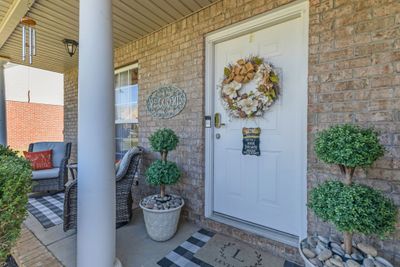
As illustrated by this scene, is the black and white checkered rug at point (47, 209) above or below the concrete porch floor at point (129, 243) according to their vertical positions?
above

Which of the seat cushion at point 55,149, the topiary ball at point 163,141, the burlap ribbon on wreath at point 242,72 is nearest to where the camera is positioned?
the burlap ribbon on wreath at point 242,72

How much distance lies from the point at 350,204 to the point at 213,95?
167cm

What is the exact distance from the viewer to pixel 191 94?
8.16 feet

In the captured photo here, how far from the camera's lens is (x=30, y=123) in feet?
26.0

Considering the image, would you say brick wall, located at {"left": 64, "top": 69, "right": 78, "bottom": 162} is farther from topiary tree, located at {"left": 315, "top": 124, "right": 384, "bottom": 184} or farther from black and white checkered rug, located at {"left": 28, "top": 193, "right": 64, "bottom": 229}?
topiary tree, located at {"left": 315, "top": 124, "right": 384, "bottom": 184}

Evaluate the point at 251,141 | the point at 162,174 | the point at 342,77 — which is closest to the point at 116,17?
the point at 162,174

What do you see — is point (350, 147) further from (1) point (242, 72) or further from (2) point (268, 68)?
(1) point (242, 72)

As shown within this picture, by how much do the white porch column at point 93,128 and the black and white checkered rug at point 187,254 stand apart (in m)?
0.57

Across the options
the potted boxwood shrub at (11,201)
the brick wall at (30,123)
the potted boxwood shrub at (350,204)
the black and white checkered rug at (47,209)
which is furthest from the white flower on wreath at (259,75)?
the brick wall at (30,123)

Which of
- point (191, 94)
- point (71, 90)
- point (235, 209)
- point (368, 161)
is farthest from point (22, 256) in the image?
point (71, 90)

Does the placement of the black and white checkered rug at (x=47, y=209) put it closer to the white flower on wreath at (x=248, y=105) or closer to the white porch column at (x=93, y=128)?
the white porch column at (x=93, y=128)

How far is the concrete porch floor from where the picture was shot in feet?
5.82

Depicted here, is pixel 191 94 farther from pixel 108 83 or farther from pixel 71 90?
pixel 71 90

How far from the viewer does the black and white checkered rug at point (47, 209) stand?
8.05ft
